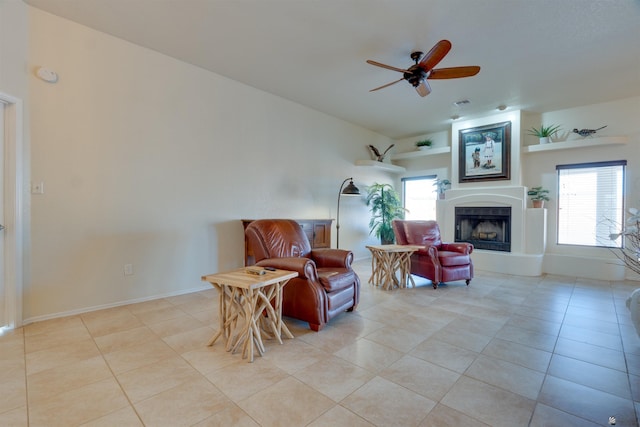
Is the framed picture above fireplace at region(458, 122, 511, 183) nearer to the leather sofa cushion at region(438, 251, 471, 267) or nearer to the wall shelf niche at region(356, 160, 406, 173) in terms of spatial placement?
the wall shelf niche at region(356, 160, 406, 173)

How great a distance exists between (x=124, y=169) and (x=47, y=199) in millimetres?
734

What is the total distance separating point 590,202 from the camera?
16.4ft

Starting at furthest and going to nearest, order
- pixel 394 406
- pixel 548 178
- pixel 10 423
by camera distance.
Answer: pixel 548 178
pixel 394 406
pixel 10 423

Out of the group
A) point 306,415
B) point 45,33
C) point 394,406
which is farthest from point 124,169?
point 394,406

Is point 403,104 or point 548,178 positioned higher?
point 403,104

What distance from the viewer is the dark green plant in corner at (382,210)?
6.42 m

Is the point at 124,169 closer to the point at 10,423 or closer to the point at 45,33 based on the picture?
the point at 45,33

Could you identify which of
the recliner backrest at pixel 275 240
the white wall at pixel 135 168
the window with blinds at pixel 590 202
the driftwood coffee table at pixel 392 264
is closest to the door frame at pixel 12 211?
the white wall at pixel 135 168

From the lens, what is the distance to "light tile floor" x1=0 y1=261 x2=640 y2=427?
59.9 inches

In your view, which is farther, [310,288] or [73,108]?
[73,108]

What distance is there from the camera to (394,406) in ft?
5.23

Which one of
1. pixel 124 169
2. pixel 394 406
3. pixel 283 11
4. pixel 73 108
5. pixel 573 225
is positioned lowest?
pixel 394 406

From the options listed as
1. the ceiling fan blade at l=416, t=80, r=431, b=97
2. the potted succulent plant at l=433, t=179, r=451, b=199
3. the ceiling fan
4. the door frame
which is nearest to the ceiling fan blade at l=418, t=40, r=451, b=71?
the ceiling fan

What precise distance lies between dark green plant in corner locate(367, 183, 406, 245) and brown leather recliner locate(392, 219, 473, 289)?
168 centimetres
